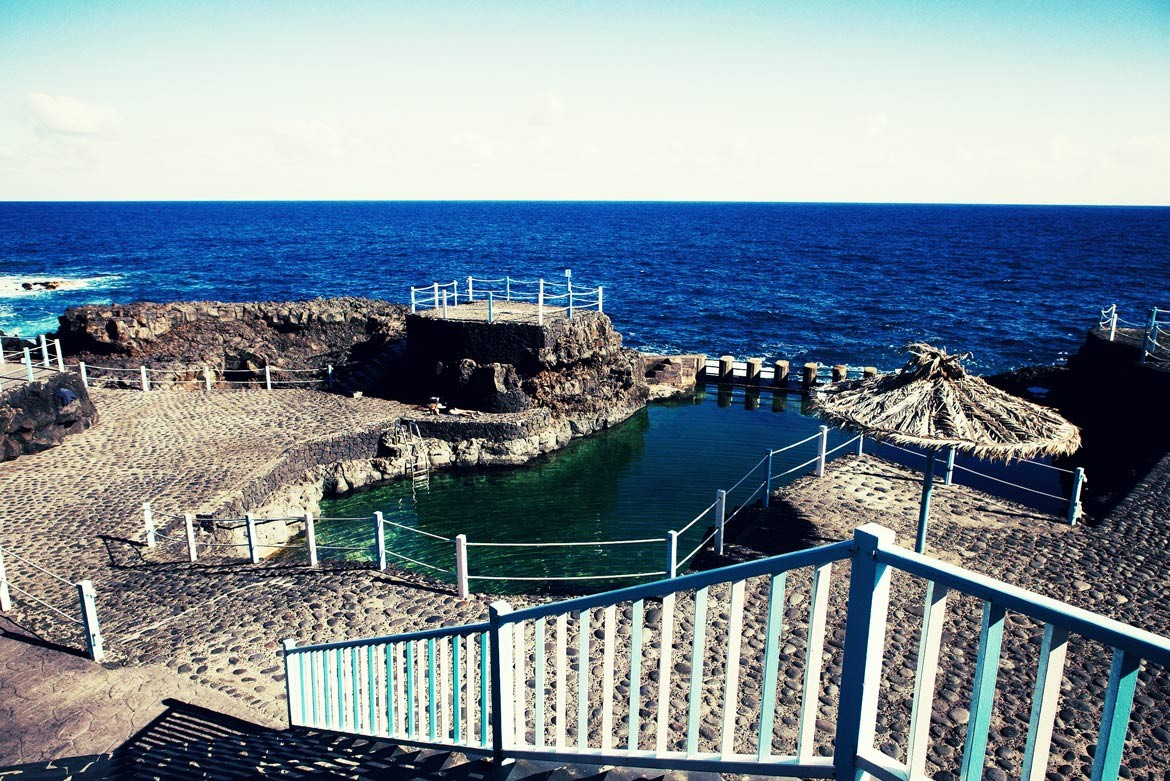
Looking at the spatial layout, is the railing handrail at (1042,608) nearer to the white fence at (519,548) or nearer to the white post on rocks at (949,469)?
the white fence at (519,548)

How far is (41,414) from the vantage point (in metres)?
16.9

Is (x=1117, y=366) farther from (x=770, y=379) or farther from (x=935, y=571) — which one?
(x=935, y=571)

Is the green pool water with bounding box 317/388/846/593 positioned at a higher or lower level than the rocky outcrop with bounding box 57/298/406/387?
lower

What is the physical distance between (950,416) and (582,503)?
9.81m

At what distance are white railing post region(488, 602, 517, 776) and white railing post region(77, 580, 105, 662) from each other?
716 cm

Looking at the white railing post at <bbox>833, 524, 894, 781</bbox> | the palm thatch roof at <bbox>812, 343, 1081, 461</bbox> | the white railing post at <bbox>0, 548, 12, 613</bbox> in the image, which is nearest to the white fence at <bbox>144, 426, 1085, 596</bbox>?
the palm thatch roof at <bbox>812, 343, 1081, 461</bbox>

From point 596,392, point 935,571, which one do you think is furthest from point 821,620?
point 596,392

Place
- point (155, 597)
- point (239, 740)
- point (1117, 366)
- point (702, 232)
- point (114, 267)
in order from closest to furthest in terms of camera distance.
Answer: point (239, 740) < point (155, 597) < point (1117, 366) < point (114, 267) < point (702, 232)

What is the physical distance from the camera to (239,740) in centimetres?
683

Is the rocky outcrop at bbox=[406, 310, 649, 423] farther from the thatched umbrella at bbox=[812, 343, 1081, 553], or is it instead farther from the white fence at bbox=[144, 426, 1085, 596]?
the thatched umbrella at bbox=[812, 343, 1081, 553]

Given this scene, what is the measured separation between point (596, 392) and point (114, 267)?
65.1 m

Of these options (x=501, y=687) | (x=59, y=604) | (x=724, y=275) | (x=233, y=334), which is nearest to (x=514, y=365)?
(x=59, y=604)

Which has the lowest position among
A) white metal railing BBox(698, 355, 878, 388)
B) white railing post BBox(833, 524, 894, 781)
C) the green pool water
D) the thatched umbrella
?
the green pool water

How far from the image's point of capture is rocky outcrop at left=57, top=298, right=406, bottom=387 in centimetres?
2717
